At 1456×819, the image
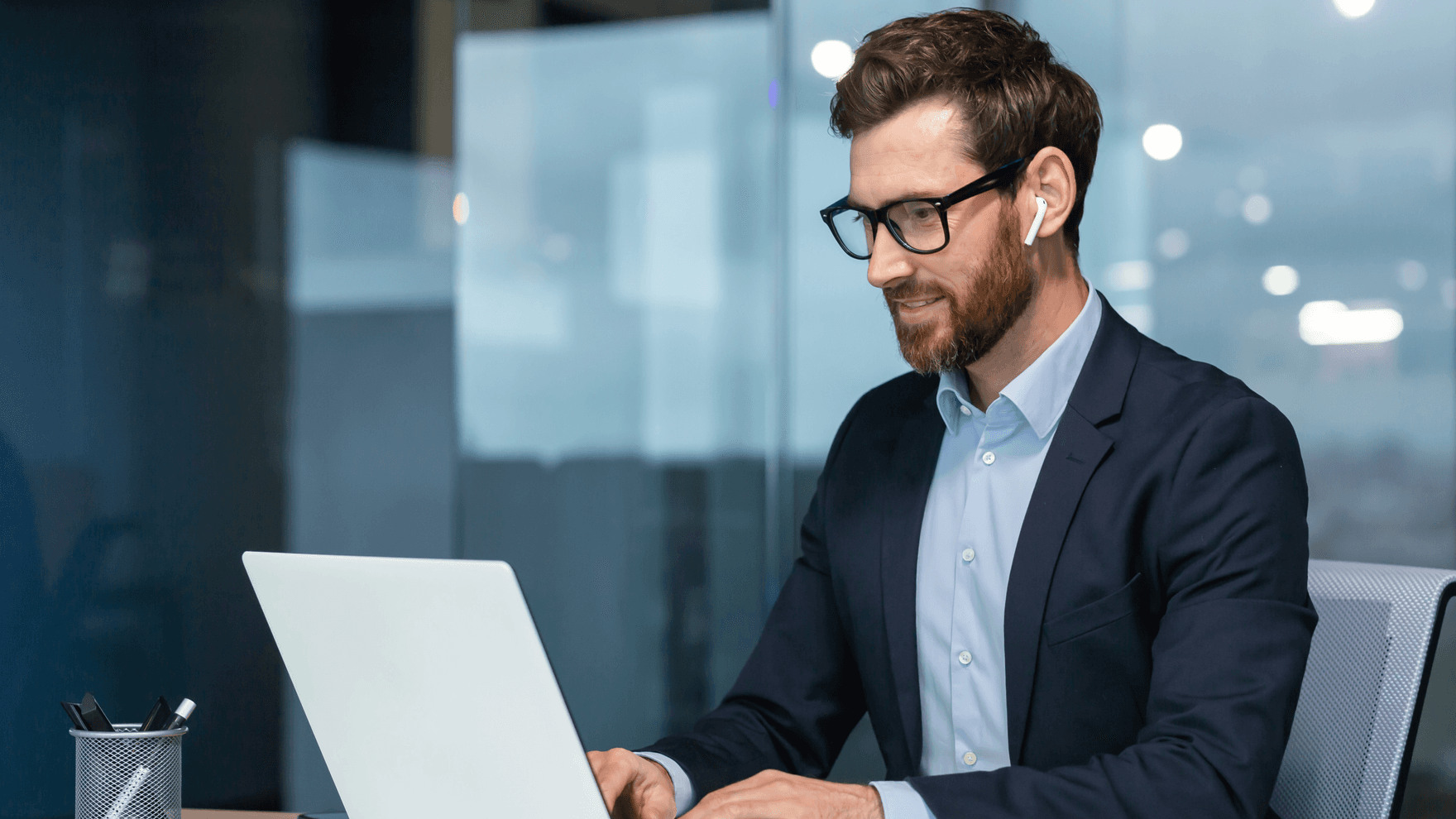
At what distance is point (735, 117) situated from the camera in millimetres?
3570

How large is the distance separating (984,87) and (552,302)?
240 centimetres

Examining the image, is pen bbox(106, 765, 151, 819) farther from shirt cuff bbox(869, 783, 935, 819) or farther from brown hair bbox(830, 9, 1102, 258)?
brown hair bbox(830, 9, 1102, 258)

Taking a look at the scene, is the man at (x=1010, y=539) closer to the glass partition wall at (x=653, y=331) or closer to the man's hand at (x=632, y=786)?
the man's hand at (x=632, y=786)

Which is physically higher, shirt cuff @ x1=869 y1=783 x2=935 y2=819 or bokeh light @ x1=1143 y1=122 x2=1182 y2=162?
bokeh light @ x1=1143 y1=122 x2=1182 y2=162

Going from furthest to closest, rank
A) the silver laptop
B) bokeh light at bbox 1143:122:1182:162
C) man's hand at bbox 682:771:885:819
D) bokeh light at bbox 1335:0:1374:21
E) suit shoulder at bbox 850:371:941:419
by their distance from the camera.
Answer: bokeh light at bbox 1143:122:1182:162, bokeh light at bbox 1335:0:1374:21, suit shoulder at bbox 850:371:941:419, man's hand at bbox 682:771:885:819, the silver laptop

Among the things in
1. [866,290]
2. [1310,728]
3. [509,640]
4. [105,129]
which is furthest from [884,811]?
[866,290]

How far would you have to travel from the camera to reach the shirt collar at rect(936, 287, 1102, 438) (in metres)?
1.37

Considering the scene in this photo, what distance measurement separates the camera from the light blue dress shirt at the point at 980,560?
53.2 inches

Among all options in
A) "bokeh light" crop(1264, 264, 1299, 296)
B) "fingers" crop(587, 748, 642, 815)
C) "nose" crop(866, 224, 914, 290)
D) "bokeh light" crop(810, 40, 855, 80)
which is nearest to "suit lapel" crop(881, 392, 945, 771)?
A: "nose" crop(866, 224, 914, 290)

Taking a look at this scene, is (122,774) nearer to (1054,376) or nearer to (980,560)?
(980,560)

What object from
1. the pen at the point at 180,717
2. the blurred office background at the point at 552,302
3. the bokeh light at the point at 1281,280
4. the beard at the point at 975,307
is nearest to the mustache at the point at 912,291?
the beard at the point at 975,307

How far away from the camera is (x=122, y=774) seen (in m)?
1.14

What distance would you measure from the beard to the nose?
0.02 m

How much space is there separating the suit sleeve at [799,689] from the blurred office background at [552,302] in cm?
127
